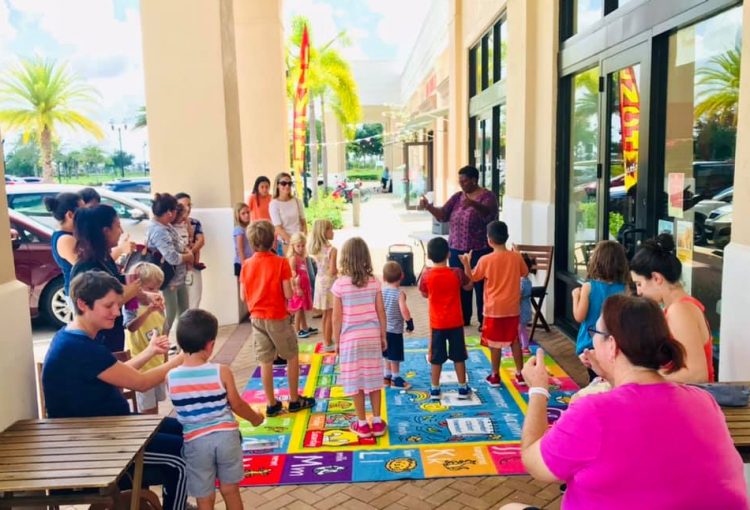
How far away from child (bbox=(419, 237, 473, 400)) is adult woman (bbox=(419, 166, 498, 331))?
1.82 meters

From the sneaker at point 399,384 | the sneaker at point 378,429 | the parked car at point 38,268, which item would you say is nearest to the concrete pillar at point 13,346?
the sneaker at point 378,429

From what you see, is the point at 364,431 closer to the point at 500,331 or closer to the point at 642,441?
the point at 500,331

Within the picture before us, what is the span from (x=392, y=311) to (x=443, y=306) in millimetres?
525

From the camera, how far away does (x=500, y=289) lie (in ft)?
18.2

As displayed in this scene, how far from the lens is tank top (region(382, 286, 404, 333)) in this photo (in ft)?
18.3

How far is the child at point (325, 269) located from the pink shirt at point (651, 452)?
488 cm

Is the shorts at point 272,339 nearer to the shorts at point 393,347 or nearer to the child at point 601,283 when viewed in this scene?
the shorts at point 393,347

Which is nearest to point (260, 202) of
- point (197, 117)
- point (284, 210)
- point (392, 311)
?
point (284, 210)

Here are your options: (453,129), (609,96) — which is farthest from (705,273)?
(453,129)

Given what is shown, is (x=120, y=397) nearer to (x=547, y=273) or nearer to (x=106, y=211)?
(x=106, y=211)

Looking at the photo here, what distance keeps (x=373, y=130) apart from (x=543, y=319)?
190ft

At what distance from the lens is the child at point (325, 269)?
22.0 ft

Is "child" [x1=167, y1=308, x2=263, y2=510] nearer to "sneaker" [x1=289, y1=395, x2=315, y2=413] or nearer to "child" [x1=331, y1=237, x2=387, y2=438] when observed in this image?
"child" [x1=331, y1=237, x2=387, y2=438]

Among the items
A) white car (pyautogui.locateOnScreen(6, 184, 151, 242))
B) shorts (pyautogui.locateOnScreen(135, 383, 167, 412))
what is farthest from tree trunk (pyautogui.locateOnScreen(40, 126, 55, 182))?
shorts (pyautogui.locateOnScreen(135, 383, 167, 412))
